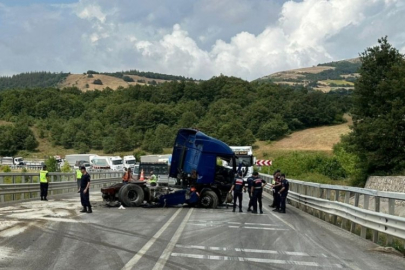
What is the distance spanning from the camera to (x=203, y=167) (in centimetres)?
2058

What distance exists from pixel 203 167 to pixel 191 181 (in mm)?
802

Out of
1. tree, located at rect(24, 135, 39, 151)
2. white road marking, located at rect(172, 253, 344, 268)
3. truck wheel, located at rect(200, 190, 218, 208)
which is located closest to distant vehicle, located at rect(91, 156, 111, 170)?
tree, located at rect(24, 135, 39, 151)

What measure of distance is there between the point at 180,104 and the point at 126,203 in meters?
95.8

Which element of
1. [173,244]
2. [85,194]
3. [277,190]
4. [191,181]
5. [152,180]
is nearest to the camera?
[173,244]

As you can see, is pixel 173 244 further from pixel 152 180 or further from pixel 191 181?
pixel 152 180

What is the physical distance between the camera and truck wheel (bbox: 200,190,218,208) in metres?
20.4

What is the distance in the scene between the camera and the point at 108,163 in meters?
61.7

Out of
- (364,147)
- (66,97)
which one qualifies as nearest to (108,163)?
(364,147)

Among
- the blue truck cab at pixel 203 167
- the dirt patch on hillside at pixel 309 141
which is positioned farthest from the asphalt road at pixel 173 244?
the dirt patch on hillside at pixel 309 141

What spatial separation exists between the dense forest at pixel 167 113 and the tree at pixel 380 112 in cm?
5524

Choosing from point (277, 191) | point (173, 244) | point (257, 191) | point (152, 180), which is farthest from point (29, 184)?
point (173, 244)

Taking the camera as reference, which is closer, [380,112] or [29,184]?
[29,184]

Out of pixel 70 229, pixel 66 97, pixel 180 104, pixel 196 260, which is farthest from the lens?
pixel 66 97

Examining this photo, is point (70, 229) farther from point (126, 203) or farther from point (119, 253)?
point (126, 203)
